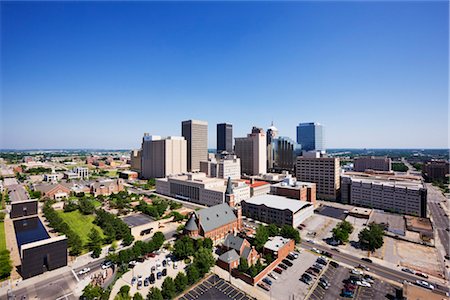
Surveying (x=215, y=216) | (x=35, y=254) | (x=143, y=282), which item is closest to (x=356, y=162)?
(x=215, y=216)

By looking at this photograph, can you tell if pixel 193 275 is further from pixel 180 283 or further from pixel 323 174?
pixel 323 174

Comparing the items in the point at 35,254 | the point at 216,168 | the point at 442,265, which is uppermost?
the point at 216,168

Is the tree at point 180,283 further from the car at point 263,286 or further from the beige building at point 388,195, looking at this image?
the beige building at point 388,195

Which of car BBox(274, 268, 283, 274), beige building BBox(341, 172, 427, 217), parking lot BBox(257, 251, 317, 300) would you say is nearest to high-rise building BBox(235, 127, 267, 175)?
beige building BBox(341, 172, 427, 217)

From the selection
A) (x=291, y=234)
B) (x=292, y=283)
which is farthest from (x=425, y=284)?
(x=291, y=234)

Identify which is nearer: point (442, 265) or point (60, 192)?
point (442, 265)

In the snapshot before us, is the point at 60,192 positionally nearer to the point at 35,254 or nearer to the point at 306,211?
the point at 35,254
